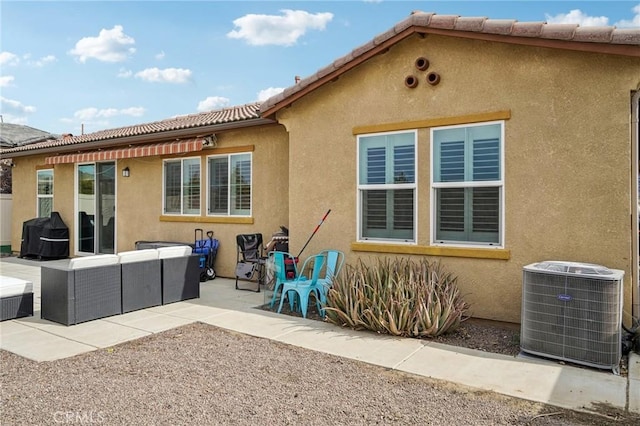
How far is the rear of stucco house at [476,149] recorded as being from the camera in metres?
6.78

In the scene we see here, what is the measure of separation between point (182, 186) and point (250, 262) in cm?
413

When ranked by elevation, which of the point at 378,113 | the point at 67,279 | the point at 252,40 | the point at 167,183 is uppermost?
the point at 252,40

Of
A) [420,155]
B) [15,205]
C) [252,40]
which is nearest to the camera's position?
[420,155]

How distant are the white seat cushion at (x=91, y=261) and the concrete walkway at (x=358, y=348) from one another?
105 centimetres

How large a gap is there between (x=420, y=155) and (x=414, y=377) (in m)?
4.39

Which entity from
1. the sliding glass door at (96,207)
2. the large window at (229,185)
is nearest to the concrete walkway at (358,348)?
the large window at (229,185)

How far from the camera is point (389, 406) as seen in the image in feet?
15.4

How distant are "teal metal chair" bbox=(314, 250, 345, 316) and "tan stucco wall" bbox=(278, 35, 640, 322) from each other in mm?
319

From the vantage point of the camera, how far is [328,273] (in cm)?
900

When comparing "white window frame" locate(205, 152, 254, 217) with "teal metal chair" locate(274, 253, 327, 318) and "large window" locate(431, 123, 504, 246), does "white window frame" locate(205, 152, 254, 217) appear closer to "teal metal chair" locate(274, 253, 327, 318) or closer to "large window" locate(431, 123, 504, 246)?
"teal metal chair" locate(274, 253, 327, 318)

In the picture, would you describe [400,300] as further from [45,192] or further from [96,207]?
[45,192]

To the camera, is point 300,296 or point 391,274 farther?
point 300,296

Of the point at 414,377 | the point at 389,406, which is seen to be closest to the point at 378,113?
the point at 414,377

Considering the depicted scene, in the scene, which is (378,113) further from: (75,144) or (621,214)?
→ (75,144)
